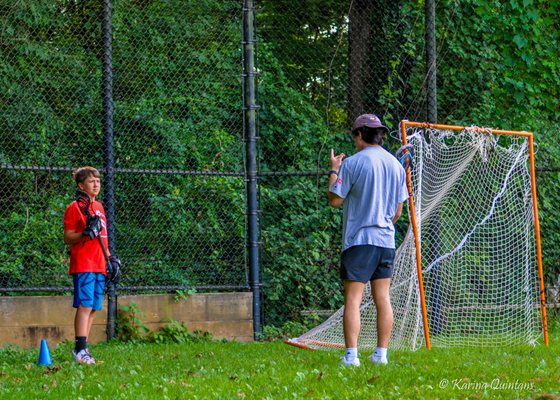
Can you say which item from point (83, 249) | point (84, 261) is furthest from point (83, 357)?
point (83, 249)

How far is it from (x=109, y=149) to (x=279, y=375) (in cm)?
400

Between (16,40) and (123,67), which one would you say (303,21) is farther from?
Answer: (16,40)

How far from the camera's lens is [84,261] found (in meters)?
8.13

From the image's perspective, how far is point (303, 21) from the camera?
1201cm

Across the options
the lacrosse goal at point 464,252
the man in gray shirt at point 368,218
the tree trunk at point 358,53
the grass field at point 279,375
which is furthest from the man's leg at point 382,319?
the tree trunk at point 358,53

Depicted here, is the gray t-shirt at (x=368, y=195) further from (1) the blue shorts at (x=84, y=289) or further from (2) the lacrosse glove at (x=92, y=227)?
(1) the blue shorts at (x=84, y=289)

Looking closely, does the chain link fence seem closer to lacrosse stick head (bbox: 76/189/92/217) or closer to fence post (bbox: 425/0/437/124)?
fence post (bbox: 425/0/437/124)

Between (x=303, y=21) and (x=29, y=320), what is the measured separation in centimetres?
522

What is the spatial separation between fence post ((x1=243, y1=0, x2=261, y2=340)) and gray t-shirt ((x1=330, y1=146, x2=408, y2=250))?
9.76 ft

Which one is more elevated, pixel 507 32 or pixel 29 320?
pixel 507 32

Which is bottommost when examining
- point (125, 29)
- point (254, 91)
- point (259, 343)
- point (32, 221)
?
point (259, 343)

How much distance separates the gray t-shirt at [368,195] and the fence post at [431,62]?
3.11 meters

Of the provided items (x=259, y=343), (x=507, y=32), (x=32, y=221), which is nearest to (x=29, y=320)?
(x=32, y=221)

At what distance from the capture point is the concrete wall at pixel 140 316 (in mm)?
9203
